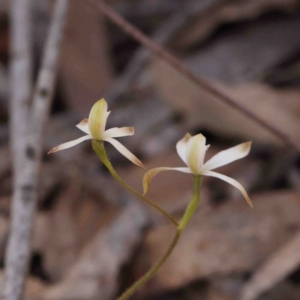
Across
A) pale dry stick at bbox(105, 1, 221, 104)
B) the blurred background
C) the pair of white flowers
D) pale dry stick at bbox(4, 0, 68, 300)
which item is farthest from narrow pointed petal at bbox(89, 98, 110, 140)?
pale dry stick at bbox(105, 1, 221, 104)

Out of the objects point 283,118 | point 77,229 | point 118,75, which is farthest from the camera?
point 118,75

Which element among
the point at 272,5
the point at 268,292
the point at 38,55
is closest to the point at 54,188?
the point at 268,292

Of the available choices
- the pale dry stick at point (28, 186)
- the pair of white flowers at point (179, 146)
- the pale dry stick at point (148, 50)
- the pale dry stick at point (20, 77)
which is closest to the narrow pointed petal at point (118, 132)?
the pair of white flowers at point (179, 146)

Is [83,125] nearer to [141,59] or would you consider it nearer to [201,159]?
[201,159]

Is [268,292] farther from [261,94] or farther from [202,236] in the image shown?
[261,94]

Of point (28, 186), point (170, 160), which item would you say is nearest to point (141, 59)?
point (170, 160)

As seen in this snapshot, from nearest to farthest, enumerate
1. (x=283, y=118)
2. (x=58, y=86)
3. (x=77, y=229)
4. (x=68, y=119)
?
(x=77, y=229) < (x=283, y=118) < (x=68, y=119) < (x=58, y=86)
